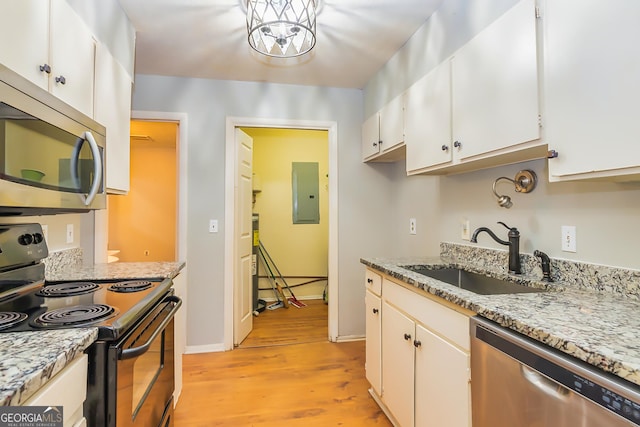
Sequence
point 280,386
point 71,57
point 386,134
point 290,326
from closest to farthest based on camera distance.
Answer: point 71,57
point 280,386
point 386,134
point 290,326

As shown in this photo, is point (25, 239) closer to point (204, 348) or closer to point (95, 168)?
point (95, 168)

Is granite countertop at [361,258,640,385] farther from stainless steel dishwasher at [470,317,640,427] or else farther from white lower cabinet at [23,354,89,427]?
white lower cabinet at [23,354,89,427]

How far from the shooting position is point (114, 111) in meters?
1.80

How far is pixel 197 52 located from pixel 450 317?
2.46 metres

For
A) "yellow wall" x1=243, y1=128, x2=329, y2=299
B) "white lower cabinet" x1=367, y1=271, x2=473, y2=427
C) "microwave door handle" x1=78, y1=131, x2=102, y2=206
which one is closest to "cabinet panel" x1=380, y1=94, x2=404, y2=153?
"white lower cabinet" x1=367, y1=271, x2=473, y2=427

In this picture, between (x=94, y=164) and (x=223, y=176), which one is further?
(x=223, y=176)

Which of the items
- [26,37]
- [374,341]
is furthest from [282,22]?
[374,341]

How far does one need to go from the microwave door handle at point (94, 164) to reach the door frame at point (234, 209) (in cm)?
158

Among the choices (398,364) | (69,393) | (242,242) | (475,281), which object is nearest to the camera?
(69,393)

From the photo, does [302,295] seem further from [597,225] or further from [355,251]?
[597,225]

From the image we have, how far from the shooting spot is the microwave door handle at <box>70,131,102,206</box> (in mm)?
1257

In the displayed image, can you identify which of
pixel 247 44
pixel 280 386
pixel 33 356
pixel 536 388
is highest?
pixel 247 44

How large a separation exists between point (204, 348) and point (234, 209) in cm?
122

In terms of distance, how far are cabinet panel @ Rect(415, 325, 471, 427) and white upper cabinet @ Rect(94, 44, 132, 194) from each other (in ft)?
5.73
